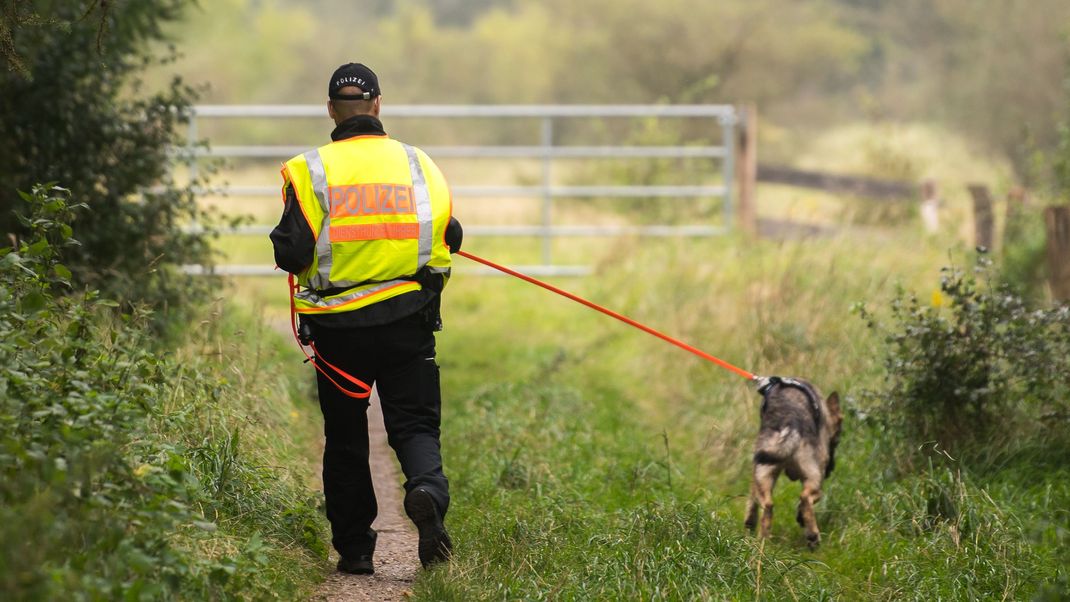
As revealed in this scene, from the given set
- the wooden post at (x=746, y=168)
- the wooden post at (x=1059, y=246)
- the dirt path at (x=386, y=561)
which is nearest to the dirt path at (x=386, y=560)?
the dirt path at (x=386, y=561)

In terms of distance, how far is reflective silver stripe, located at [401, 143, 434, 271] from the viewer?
476 centimetres

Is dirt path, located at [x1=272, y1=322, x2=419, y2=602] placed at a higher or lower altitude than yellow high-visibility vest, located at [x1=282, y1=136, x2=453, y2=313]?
lower

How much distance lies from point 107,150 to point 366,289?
4193 mm

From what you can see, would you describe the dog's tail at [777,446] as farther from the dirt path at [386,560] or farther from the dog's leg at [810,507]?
the dirt path at [386,560]

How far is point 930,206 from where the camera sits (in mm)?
12805

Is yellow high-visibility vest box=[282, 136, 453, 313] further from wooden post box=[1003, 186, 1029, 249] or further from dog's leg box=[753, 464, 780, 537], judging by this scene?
wooden post box=[1003, 186, 1029, 249]

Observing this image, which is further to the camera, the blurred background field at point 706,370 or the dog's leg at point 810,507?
the dog's leg at point 810,507

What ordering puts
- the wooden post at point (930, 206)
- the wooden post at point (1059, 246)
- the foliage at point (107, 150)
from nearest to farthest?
1. the foliage at point (107, 150)
2. the wooden post at point (1059, 246)
3. the wooden post at point (930, 206)

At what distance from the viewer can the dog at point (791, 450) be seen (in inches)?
217

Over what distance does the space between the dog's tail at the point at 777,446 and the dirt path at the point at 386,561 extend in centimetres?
154

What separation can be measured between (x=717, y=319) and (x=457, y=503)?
139 inches

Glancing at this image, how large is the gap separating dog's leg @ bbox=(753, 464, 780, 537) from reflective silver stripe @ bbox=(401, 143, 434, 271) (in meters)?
1.78

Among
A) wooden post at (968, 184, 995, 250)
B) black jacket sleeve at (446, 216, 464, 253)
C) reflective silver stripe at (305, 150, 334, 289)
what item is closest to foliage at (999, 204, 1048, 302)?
wooden post at (968, 184, 995, 250)

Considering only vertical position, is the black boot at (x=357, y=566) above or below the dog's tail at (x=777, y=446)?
below
